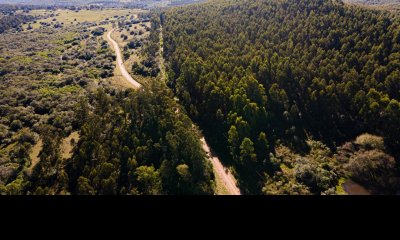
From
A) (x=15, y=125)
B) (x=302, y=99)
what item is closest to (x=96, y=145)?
(x=15, y=125)

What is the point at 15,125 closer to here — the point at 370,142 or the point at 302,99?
the point at 302,99

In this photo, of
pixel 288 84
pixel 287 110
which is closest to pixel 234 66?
pixel 288 84

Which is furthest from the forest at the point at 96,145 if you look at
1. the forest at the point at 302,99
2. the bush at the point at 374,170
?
the bush at the point at 374,170

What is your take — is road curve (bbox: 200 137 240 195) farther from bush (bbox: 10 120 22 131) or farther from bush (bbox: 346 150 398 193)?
bush (bbox: 10 120 22 131)

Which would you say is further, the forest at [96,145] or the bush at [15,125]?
the bush at [15,125]

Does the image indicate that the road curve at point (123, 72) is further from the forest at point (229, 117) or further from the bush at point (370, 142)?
the bush at point (370, 142)

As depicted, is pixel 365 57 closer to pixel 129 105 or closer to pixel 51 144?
pixel 129 105
